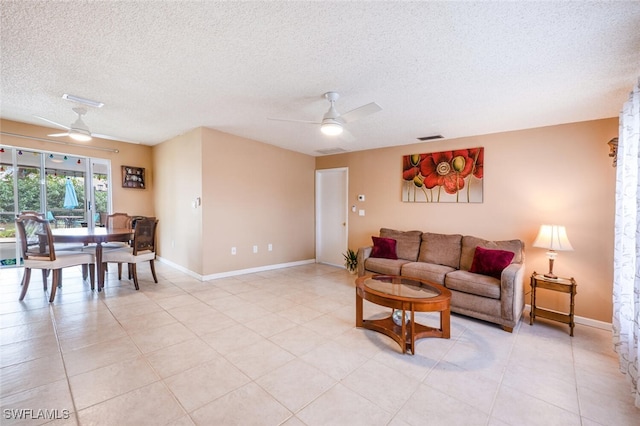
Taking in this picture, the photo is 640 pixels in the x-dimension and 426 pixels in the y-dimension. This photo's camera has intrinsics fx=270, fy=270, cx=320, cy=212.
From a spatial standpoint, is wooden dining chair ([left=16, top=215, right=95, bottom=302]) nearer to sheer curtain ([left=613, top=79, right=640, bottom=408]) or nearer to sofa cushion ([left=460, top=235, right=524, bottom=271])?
sofa cushion ([left=460, top=235, right=524, bottom=271])

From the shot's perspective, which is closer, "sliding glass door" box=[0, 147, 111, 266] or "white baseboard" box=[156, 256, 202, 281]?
"white baseboard" box=[156, 256, 202, 281]

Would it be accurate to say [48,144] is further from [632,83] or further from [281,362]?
[632,83]

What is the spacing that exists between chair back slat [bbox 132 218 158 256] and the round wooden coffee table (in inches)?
130

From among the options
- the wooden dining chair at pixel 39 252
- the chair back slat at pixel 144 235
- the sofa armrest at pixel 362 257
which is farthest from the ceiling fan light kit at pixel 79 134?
the sofa armrest at pixel 362 257

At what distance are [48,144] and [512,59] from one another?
22.4 ft

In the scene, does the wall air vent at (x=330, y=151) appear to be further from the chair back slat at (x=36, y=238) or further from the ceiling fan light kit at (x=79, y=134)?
the chair back slat at (x=36, y=238)

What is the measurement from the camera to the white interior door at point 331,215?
19.0ft

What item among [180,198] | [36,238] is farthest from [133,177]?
[36,238]

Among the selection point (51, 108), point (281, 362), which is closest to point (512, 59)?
point (281, 362)

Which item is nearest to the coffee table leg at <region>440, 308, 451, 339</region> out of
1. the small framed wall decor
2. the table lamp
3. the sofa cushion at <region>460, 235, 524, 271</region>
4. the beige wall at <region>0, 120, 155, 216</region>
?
the sofa cushion at <region>460, 235, 524, 271</region>

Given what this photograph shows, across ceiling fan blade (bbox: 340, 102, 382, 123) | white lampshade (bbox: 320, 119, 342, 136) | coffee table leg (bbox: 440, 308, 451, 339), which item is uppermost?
ceiling fan blade (bbox: 340, 102, 382, 123)

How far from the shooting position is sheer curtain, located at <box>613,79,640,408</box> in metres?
2.10

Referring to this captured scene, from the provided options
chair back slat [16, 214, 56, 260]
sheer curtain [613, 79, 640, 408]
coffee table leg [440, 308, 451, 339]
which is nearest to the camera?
sheer curtain [613, 79, 640, 408]

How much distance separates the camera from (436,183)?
445cm
